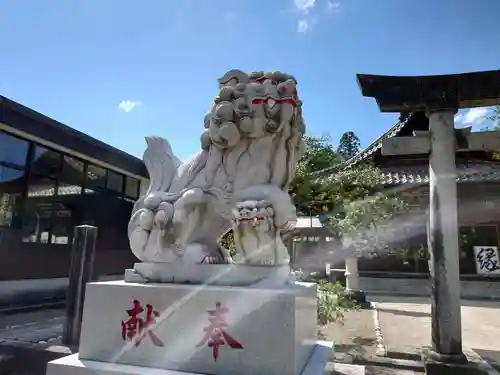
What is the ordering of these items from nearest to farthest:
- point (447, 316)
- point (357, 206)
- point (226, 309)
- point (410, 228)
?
1. point (226, 309)
2. point (447, 316)
3. point (357, 206)
4. point (410, 228)

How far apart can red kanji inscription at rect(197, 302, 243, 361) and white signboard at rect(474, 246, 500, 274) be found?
484 inches

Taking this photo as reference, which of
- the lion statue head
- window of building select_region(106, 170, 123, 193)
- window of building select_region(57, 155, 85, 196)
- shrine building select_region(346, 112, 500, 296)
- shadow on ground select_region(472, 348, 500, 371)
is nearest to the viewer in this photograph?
the lion statue head

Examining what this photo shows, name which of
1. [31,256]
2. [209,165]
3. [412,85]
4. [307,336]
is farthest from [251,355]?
[31,256]

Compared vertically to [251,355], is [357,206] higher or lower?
higher

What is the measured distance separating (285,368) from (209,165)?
129cm

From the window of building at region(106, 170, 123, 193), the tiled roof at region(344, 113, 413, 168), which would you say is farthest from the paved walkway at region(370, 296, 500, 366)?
the window of building at region(106, 170, 123, 193)

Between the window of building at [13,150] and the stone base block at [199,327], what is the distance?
6376 millimetres

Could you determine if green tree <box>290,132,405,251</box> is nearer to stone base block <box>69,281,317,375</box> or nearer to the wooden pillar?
the wooden pillar

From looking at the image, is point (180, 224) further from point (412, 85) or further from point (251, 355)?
point (412, 85)

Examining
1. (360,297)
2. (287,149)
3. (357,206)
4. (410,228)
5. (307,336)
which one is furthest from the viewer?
(410,228)

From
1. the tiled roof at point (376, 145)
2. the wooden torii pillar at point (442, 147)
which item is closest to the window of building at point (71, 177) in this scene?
the wooden torii pillar at point (442, 147)

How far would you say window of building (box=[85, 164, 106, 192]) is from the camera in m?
9.28

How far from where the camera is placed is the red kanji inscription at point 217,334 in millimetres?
1780

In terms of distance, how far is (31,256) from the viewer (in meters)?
7.47
